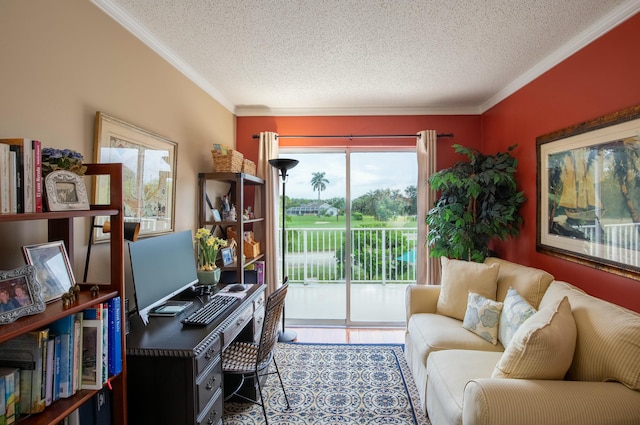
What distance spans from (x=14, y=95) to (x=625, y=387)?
9.19ft

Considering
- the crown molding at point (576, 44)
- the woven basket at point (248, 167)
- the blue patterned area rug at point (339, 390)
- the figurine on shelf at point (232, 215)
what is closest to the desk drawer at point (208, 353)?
the blue patterned area rug at point (339, 390)

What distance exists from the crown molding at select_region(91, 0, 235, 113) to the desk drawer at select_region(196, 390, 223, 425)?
7.27 feet

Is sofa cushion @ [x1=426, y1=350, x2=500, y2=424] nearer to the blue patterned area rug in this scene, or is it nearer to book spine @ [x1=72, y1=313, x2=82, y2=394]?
the blue patterned area rug

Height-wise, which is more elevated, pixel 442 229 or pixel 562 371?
pixel 442 229

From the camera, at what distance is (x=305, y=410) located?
2.12m

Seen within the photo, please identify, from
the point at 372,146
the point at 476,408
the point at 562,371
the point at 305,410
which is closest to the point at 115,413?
the point at 305,410

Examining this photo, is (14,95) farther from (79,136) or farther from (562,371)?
(562,371)

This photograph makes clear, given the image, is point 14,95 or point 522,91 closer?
point 14,95

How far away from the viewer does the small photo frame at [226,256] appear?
9.25 ft

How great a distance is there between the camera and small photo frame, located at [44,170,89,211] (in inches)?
43.0

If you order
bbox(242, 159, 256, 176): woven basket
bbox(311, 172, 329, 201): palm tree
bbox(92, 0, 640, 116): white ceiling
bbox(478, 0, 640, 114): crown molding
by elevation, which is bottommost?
bbox(311, 172, 329, 201): palm tree

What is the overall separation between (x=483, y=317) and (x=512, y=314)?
0.72 feet

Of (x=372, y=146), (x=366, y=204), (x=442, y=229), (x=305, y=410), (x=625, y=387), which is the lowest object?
(x=305, y=410)

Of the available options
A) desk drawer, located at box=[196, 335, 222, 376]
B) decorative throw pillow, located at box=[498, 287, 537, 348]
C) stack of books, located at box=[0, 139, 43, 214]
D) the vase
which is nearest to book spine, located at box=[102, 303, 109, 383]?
desk drawer, located at box=[196, 335, 222, 376]
